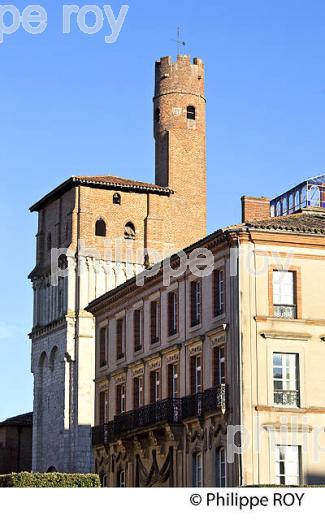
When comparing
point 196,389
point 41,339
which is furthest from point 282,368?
point 41,339

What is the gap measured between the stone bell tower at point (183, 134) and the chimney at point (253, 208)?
115ft

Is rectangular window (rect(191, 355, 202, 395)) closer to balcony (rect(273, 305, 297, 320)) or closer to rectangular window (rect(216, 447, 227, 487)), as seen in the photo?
rectangular window (rect(216, 447, 227, 487))

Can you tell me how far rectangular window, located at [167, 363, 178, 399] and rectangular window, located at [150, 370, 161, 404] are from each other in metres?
1.23

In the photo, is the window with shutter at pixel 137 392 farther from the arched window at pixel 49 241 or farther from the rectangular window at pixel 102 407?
the arched window at pixel 49 241

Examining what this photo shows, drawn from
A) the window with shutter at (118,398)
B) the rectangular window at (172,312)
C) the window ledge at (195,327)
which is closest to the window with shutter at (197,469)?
the window ledge at (195,327)

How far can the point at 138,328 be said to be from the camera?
57.0 meters

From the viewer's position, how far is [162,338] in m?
53.8

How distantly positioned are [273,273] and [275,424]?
5697mm

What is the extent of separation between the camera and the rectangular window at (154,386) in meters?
54.2

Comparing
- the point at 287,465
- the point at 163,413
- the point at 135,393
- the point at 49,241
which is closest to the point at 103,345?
the point at 135,393

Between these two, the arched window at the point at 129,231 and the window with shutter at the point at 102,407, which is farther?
the arched window at the point at 129,231

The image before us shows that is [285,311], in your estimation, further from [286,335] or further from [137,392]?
[137,392]

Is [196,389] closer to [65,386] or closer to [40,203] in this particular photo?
[65,386]
